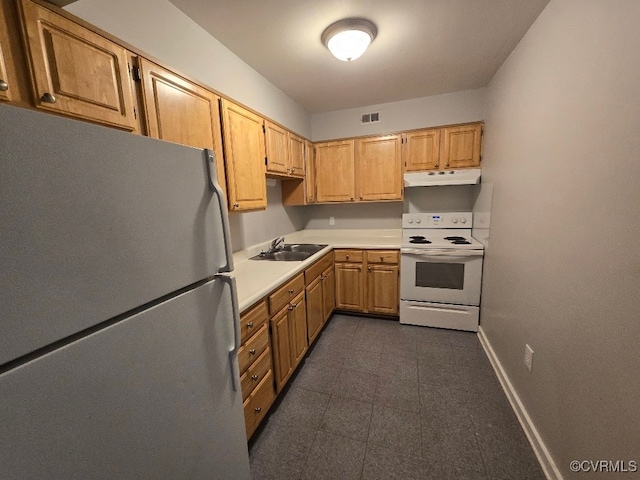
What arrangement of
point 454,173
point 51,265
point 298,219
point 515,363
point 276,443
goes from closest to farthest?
point 51,265 → point 276,443 → point 515,363 → point 454,173 → point 298,219

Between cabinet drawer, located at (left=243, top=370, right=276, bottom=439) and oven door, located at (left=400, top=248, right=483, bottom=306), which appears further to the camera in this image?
oven door, located at (left=400, top=248, right=483, bottom=306)

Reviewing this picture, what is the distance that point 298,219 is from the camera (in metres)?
3.61

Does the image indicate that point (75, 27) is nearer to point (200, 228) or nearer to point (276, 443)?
point (200, 228)

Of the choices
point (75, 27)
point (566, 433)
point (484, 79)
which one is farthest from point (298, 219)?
point (566, 433)

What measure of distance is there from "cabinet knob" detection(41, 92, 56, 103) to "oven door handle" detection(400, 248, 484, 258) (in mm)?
2621

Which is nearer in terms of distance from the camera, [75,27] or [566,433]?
[75,27]

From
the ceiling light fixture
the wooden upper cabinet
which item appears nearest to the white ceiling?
the ceiling light fixture

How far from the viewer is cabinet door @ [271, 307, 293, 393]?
1720 millimetres

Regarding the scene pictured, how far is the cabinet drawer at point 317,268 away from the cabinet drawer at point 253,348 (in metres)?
0.68

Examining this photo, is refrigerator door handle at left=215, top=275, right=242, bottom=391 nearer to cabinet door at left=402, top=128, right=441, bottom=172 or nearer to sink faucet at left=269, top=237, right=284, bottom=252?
sink faucet at left=269, top=237, right=284, bottom=252

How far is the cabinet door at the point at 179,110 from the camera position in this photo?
4.01 feet

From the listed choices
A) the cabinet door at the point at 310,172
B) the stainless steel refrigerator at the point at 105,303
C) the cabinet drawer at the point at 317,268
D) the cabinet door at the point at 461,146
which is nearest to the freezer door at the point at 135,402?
the stainless steel refrigerator at the point at 105,303

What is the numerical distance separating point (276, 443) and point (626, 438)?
1.53 metres

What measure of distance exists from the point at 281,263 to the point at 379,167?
173 centimetres
